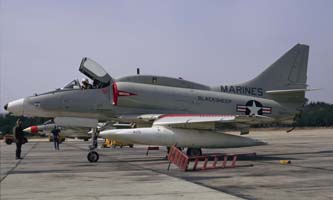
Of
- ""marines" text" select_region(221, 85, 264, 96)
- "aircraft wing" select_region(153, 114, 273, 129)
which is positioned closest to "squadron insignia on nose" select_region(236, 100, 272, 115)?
""marines" text" select_region(221, 85, 264, 96)

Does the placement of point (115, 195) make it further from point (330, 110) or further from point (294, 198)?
point (330, 110)

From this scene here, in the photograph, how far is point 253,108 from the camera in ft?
67.4

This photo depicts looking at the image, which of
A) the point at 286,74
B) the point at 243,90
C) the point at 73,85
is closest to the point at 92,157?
the point at 73,85

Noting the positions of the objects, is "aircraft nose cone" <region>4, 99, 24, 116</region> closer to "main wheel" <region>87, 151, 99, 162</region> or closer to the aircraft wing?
"main wheel" <region>87, 151, 99, 162</region>

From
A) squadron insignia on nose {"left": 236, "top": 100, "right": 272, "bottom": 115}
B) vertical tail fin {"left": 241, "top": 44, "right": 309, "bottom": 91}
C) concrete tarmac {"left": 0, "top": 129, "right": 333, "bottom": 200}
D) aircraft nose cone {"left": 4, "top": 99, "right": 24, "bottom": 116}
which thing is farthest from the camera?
vertical tail fin {"left": 241, "top": 44, "right": 309, "bottom": 91}

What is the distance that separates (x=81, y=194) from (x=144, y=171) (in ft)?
15.1

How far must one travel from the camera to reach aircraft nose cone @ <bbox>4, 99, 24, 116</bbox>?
18.0 metres

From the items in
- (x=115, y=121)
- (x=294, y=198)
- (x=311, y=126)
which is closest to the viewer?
(x=294, y=198)

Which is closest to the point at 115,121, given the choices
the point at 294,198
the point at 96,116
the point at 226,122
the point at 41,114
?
the point at 96,116

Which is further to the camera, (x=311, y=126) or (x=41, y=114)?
(x=311, y=126)

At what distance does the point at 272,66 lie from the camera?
21.6m

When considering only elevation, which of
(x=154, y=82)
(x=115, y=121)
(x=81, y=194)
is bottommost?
(x=81, y=194)

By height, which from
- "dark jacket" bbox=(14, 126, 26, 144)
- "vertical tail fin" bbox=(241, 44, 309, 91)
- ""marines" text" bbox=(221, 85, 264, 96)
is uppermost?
"vertical tail fin" bbox=(241, 44, 309, 91)

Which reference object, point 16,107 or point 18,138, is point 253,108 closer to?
point 16,107
